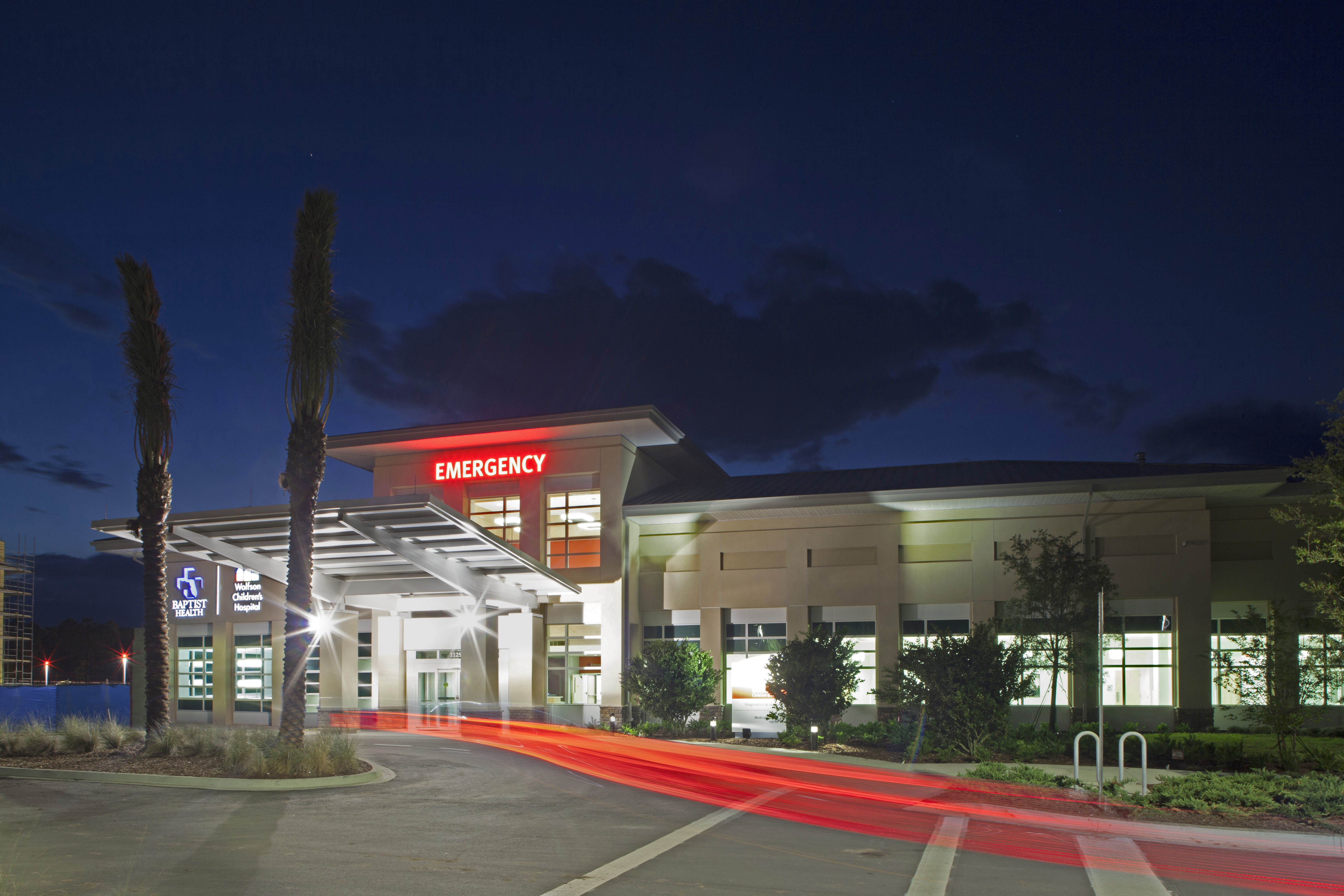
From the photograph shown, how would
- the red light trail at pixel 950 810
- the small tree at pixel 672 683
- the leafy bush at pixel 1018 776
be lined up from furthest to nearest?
the small tree at pixel 672 683
the leafy bush at pixel 1018 776
the red light trail at pixel 950 810

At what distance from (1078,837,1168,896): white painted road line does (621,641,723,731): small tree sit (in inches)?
744

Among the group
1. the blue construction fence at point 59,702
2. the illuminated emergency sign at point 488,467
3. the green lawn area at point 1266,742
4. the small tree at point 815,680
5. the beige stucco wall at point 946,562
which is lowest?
the blue construction fence at point 59,702

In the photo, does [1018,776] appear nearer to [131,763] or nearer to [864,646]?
[131,763]

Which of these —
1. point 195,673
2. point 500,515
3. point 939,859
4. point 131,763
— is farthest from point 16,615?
point 939,859

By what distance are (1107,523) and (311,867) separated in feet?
92.9

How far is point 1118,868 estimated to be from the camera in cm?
1064

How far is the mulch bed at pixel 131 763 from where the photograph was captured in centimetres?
1734

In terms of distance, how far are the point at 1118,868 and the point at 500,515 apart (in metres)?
31.6

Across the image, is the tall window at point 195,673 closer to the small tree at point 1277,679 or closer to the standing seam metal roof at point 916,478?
the standing seam metal roof at point 916,478

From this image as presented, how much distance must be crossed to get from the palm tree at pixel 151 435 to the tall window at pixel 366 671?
56.9 ft

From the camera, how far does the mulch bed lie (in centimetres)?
1734

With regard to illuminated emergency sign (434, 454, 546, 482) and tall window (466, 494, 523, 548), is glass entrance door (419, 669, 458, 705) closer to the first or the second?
tall window (466, 494, 523, 548)

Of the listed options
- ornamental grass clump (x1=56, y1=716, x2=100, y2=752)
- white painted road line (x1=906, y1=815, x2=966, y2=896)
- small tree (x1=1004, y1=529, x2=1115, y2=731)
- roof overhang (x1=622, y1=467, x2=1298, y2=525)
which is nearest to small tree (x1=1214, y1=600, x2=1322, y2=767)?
small tree (x1=1004, y1=529, x2=1115, y2=731)

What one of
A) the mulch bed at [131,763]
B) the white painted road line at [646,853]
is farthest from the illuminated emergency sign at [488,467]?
the white painted road line at [646,853]
